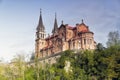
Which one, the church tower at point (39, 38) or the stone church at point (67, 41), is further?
the church tower at point (39, 38)

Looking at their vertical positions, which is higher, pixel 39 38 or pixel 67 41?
pixel 39 38

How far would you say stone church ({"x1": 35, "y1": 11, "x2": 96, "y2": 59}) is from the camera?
2271 inches

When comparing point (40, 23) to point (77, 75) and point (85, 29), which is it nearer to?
point (85, 29)

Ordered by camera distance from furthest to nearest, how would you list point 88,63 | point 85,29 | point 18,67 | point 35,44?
point 35,44, point 85,29, point 88,63, point 18,67

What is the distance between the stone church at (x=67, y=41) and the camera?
5769cm

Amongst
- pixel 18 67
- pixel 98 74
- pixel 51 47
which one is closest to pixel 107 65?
pixel 98 74

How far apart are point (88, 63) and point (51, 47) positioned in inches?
552

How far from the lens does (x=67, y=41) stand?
197ft

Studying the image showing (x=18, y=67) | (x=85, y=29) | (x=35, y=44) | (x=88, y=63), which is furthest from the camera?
(x=35, y=44)

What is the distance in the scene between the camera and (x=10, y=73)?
49156 mm

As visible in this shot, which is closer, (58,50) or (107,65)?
(107,65)

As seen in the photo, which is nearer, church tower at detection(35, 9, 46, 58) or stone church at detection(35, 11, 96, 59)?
stone church at detection(35, 11, 96, 59)

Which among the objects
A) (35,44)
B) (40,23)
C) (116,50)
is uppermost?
(40,23)

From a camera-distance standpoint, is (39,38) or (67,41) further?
(39,38)
